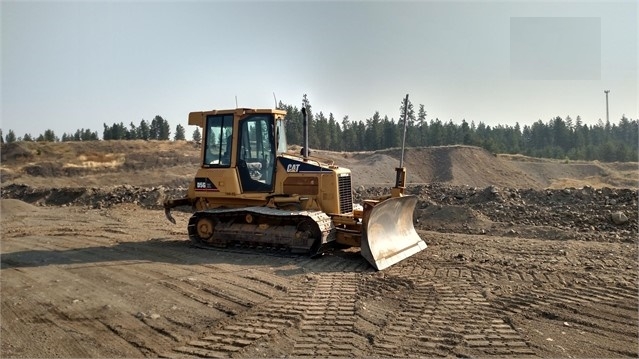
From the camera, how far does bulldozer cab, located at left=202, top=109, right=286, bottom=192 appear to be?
34.2ft

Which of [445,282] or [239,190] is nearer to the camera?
[445,282]

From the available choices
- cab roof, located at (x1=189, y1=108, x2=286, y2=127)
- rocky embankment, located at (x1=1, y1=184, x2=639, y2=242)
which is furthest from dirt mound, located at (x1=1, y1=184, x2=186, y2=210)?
cab roof, located at (x1=189, y1=108, x2=286, y2=127)

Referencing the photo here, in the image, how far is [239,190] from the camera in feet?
34.4

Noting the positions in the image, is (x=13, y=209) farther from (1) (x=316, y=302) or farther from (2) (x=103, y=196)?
(1) (x=316, y=302)

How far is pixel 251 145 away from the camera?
34.5 ft

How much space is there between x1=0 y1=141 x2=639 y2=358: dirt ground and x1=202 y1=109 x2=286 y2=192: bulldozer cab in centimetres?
161

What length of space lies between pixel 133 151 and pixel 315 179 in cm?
3840

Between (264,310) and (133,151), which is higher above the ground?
(133,151)

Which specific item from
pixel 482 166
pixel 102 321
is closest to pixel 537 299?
pixel 102 321

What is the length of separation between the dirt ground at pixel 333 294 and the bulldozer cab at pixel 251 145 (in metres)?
1.61

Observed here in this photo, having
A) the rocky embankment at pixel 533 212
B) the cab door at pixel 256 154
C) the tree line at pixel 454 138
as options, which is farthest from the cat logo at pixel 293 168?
the tree line at pixel 454 138

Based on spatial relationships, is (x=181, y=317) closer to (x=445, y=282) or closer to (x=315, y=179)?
(x=445, y=282)

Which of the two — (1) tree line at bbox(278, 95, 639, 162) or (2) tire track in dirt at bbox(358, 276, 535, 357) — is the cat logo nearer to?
(2) tire track in dirt at bbox(358, 276, 535, 357)

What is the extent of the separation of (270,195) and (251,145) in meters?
1.13
